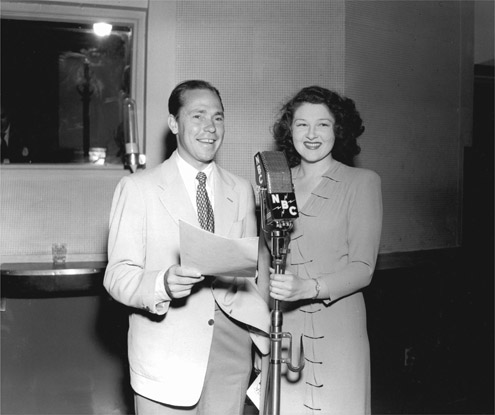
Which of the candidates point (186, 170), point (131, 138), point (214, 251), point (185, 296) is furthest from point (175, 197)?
point (131, 138)

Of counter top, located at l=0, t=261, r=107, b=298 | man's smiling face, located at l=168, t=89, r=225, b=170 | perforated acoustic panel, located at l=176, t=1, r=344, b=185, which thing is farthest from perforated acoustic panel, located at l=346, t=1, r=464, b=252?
counter top, located at l=0, t=261, r=107, b=298

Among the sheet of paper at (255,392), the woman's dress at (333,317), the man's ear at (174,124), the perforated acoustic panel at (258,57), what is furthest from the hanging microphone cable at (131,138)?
the sheet of paper at (255,392)

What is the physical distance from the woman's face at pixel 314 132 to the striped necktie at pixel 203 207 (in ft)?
1.44

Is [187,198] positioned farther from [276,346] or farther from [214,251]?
Answer: [276,346]

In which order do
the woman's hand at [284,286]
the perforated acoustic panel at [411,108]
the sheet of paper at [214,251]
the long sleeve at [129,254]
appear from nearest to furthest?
the sheet of paper at [214,251]
the woman's hand at [284,286]
the long sleeve at [129,254]
the perforated acoustic panel at [411,108]

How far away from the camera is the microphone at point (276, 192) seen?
5.15 ft

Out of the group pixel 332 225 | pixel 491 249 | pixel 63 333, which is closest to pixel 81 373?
pixel 63 333

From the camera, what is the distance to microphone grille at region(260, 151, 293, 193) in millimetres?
1583

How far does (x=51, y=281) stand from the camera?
3.27 meters

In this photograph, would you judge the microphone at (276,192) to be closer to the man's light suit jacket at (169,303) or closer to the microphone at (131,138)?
the man's light suit jacket at (169,303)

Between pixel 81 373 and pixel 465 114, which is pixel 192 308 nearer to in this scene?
pixel 81 373

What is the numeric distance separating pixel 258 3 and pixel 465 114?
207cm

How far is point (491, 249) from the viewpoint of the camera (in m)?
4.35

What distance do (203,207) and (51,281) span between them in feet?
5.26
